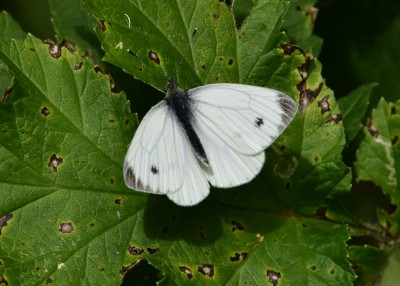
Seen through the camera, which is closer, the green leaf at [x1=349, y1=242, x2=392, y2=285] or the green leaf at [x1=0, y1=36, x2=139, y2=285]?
the green leaf at [x1=0, y1=36, x2=139, y2=285]

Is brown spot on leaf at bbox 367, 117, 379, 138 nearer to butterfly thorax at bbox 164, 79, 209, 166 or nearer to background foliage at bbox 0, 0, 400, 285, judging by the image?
background foliage at bbox 0, 0, 400, 285

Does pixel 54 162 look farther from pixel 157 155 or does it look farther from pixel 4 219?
pixel 157 155

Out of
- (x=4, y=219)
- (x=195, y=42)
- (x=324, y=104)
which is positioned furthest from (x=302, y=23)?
(x=4, y=219)

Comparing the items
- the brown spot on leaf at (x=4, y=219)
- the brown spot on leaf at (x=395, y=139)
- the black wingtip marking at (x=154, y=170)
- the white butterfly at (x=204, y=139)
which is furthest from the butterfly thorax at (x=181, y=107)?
the brown spot on leaf at (x=395, y=139)

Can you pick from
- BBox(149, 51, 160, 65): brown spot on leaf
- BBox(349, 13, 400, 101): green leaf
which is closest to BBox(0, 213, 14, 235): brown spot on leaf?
BBox(149, 51, 160, 65): brown spot on leaf

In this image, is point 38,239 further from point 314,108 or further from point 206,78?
point 314,108

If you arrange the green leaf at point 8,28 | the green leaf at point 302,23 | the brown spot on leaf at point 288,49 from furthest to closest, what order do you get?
the green leaf at point 302,23
the green leaf at point 8,28
the brown spot on leaf at point 288,49

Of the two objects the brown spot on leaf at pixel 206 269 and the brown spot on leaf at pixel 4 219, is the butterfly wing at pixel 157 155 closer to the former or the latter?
the brown spot on leaf at pixel 206 269

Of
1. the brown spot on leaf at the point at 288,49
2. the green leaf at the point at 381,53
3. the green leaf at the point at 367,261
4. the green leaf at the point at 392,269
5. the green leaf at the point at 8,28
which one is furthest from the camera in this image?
the green leaf at the point at 381,53
